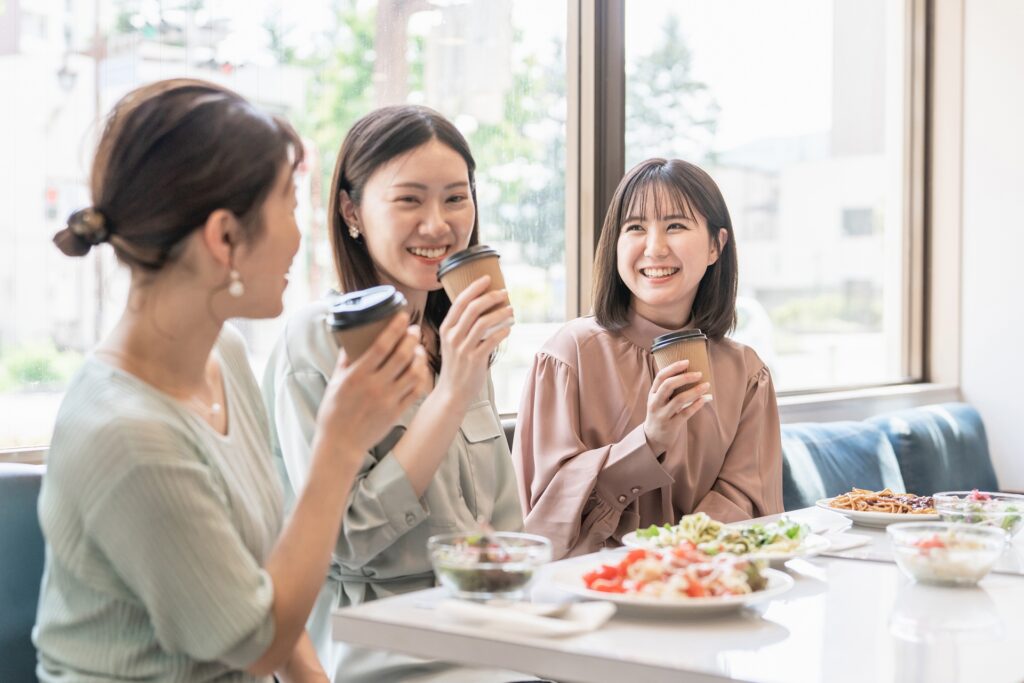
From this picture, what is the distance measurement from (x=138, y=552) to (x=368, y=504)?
0.56 m

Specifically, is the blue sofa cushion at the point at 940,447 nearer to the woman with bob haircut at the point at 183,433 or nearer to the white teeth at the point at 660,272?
the white teeth at the point at 660,272

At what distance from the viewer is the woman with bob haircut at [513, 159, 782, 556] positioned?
7.66 ft

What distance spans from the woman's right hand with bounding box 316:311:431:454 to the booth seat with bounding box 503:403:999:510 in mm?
1273

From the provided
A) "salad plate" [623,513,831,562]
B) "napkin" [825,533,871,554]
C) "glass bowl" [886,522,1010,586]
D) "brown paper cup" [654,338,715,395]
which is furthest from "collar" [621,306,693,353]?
"glass bowl" [886,522,1010,586]

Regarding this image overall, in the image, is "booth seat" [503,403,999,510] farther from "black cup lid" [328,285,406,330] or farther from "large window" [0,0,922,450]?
"black cup lid" [328,285,406,330]

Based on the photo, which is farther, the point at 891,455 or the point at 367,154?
the point at 891,455

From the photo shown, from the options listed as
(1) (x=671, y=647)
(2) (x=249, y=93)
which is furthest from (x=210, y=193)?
(2) (x=249, y=93)

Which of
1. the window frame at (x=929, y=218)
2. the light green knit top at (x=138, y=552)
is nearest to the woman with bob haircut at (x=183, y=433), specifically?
the light green knit top at (x=138, y=552)

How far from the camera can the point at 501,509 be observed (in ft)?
6.66

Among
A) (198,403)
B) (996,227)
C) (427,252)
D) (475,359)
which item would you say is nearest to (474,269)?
(475,359)

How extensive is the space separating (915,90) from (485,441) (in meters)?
3.39

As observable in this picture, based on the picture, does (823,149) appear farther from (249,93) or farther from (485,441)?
(485,441)

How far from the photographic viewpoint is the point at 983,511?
192cm

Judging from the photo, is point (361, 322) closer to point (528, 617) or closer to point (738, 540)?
point (528, 617)
